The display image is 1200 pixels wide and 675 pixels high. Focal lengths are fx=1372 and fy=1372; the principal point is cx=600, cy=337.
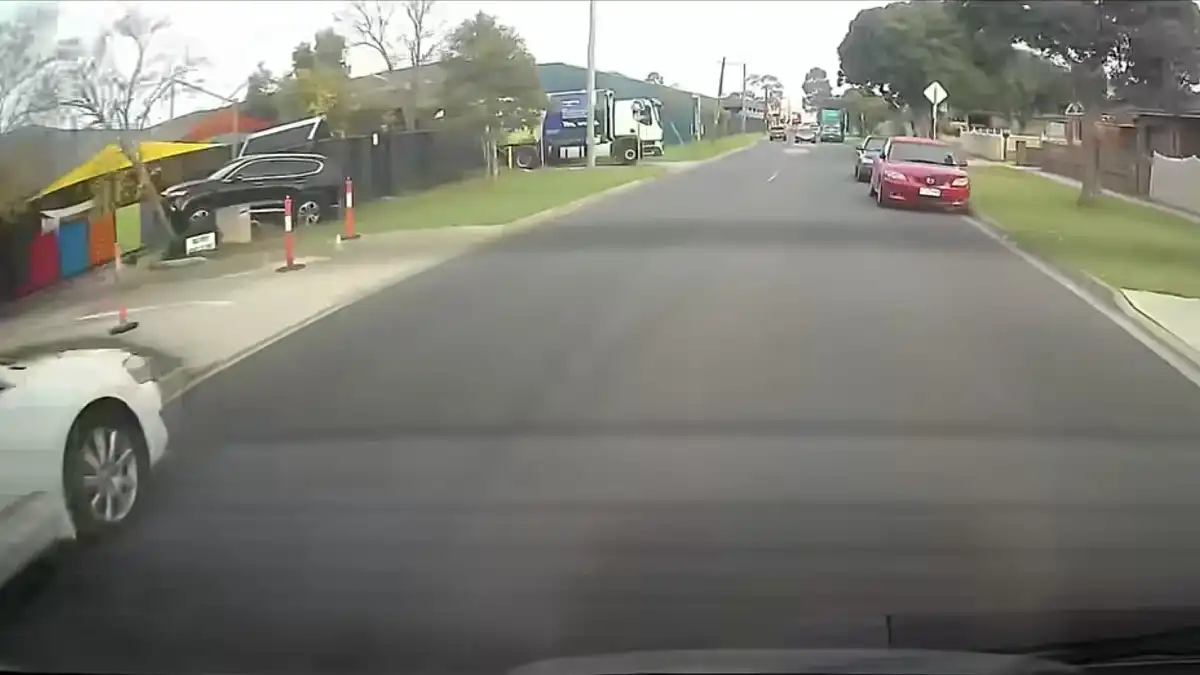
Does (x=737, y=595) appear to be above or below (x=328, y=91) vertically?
below

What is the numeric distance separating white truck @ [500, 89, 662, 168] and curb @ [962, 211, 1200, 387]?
1906 millimetres

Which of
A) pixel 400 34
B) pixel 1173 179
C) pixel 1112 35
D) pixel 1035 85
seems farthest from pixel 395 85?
pixel 1173 179

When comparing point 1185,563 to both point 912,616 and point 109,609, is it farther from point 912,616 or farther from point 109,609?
point 109,609

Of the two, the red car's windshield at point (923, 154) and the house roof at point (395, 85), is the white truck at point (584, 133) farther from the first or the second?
the red car's windshield at point (923, 154)

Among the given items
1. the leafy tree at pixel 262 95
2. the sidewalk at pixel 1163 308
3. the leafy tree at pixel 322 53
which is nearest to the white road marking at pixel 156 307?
the leafy tree at pixel 262 95

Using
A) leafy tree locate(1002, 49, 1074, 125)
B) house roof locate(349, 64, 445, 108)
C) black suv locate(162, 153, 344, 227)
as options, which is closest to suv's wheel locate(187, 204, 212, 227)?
black suv locate(162, 153, 344, 227)

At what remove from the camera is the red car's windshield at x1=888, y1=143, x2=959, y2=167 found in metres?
7.56

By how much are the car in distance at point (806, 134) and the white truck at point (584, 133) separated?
2.57ft

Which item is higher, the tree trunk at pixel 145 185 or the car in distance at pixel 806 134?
the car in distance at pixel 806 134

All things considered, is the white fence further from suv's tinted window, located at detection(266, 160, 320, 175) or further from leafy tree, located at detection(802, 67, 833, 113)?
suv's tinted window, located at detection(266, 160, 320, 175)

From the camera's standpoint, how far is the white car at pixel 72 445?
178 inches

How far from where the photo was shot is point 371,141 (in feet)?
20.1

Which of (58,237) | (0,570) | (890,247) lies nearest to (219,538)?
(0,570)

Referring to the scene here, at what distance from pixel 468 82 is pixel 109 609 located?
277 cm
